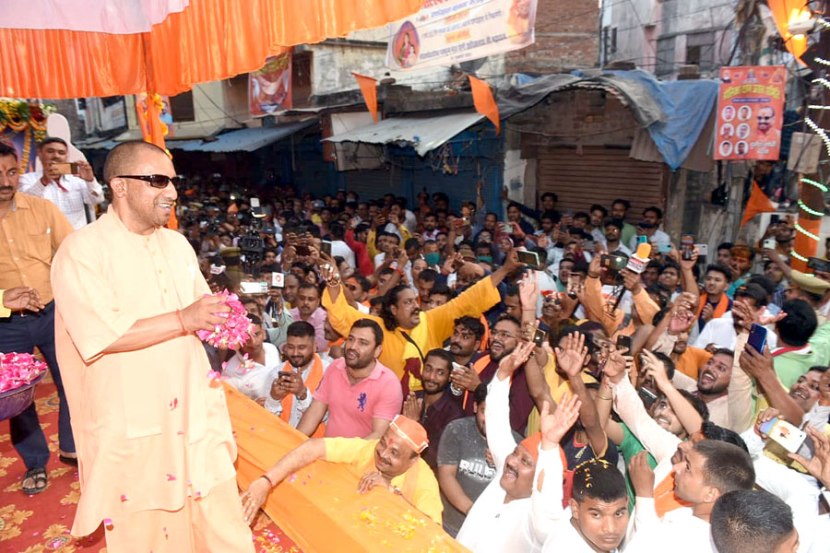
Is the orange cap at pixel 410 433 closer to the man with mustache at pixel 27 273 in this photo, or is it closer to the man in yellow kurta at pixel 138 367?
the man in yellow kurta at pixel 138 367

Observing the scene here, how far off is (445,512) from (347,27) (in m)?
2.84

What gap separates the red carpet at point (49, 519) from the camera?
2.73 meters

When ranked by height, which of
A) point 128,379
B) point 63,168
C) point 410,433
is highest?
point 63,168

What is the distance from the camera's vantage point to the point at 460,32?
943 cm

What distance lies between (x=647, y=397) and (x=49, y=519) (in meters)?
3.40

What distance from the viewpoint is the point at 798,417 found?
3303 mm

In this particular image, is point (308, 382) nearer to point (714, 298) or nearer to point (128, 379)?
point (128, 379)

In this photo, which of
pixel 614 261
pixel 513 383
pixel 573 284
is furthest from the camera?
pixel 573 284

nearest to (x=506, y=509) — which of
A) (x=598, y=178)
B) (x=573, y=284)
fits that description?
(x=573, y=284)

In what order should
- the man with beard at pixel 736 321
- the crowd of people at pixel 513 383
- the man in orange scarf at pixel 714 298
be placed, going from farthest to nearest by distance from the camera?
the man in orange scarf at pixel 714 298
the man with beard at pixel 736 321
the crowd of people at pixel 513 383

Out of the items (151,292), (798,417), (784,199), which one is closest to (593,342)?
(798,417)

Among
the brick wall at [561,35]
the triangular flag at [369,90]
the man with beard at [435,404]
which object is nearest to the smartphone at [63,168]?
the man with beard at [435,404]

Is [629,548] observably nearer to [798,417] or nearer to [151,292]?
[798,417]

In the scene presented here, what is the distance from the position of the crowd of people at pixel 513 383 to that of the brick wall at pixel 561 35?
28.0 feet
